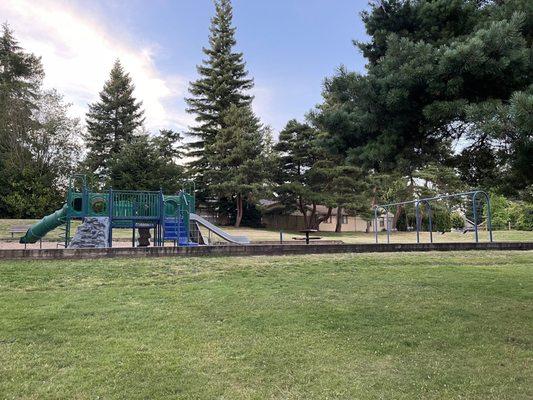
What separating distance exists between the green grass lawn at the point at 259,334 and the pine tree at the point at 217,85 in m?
29.3

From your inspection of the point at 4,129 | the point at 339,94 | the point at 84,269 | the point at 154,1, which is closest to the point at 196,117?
the point at 4,129

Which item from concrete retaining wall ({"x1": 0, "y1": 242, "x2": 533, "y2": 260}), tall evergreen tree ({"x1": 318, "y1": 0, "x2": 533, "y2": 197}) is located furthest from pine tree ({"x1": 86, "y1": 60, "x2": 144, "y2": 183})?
tall evergreen tree ({"x1": 318, "y1": 0, "x2": 533, "y2": 197})

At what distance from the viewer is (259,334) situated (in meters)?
4.45

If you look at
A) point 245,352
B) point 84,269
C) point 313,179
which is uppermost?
point 313,179

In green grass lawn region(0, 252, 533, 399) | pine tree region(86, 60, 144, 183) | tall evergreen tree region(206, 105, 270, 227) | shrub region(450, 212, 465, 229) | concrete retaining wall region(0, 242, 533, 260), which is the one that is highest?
pine tree region(86, 60, 144, 183)

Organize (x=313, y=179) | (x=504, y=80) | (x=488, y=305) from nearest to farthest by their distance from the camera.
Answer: (x=504, y=80)
(x=488, y=305)
(x=313, y=179)

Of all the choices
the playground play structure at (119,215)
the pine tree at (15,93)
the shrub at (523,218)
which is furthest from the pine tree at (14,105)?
the shrub at (523,218)

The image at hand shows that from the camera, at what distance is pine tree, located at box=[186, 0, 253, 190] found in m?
36.2

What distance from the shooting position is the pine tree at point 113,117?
123 ft

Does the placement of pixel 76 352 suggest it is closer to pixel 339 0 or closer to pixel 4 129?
pixel 339 0

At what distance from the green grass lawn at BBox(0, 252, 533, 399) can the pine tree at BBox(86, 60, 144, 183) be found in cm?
3187

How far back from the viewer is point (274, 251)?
10273 millimetres

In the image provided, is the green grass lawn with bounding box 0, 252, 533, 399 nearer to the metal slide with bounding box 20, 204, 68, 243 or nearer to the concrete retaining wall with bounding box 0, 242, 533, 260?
the concrete retaining wall with bounding box 0, 242, 533, 260

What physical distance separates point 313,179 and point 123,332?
2859cm
